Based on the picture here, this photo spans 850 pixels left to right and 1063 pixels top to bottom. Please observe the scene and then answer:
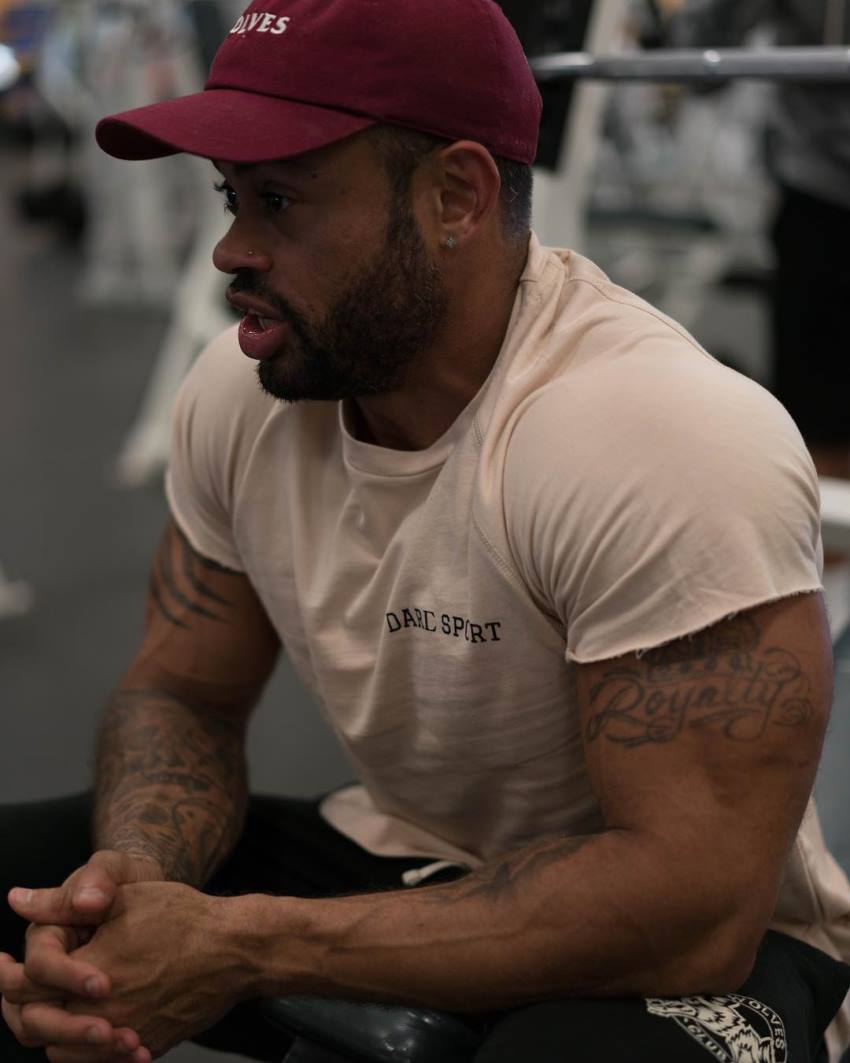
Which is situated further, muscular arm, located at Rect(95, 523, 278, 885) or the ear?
muscular arm, located at Rect(95, 523, 278, 885)

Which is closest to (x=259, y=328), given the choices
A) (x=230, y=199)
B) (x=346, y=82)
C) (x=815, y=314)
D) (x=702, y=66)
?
(x=230, y=199)

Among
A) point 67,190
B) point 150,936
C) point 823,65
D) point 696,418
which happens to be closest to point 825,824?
point 696,418

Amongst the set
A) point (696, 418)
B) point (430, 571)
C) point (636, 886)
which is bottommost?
point (636, 886)

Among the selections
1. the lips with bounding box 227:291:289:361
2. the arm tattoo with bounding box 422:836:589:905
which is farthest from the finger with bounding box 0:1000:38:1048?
the lips with bounding box 227:291:289:361

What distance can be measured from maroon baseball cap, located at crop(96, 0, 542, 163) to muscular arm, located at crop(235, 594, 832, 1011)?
0.46m

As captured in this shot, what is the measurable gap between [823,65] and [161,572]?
3.04 feet

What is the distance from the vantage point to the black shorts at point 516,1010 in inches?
37.7

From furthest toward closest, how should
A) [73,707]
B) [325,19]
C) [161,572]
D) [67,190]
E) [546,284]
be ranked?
[67,190]
[73,707]
[161,572]
[546,284]
[325,19]

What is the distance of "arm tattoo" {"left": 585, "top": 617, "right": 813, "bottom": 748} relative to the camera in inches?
38.2

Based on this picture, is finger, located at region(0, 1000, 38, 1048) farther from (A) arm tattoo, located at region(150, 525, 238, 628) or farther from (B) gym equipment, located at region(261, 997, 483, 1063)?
(A) arm tattoo, located at region(150, 525, 238, 628)

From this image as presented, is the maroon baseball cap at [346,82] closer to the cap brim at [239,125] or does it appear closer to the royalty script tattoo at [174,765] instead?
the cap brim at [239,125]

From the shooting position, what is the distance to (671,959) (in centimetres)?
100

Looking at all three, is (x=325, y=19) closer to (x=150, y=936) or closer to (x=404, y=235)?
(x=404, y=235)

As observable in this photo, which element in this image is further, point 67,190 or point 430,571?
point 67,190
